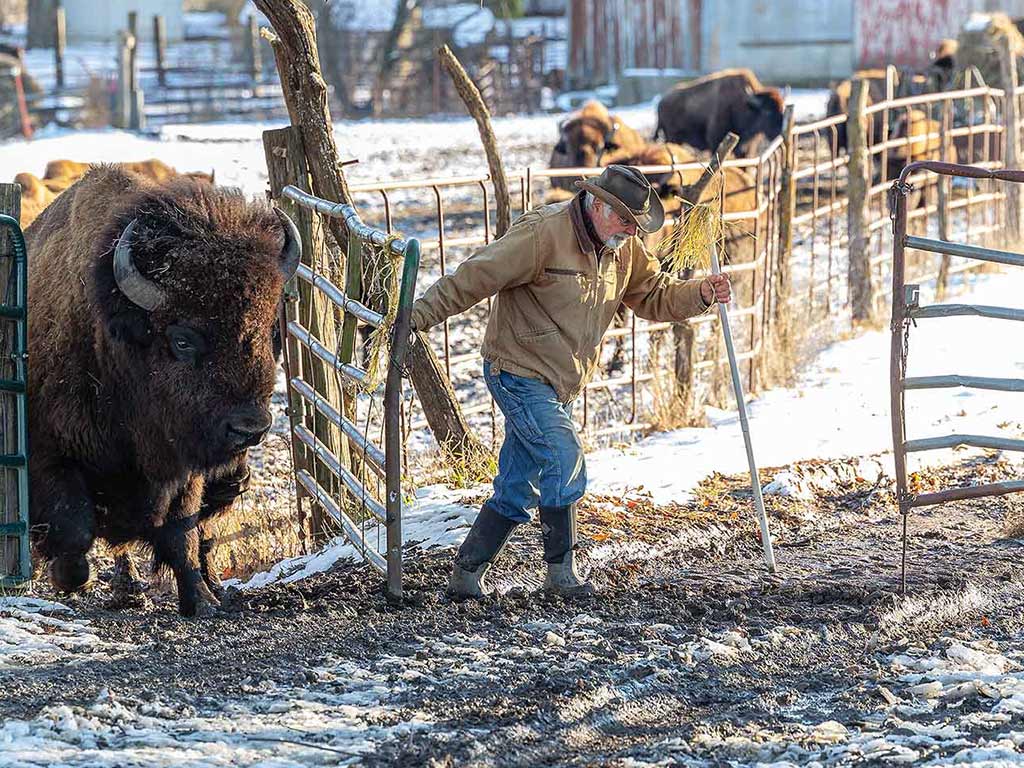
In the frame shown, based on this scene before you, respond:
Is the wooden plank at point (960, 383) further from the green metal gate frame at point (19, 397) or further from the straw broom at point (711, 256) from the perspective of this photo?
the green metal gate frame at point (19, 397)

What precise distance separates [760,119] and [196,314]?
69.8 feet

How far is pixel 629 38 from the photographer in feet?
121

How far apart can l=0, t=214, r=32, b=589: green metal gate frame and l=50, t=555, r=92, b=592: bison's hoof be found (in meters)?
0.12

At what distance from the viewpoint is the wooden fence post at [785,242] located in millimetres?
11453

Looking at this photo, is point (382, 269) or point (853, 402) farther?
point (853, 402)

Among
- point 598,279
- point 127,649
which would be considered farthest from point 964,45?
point 127,649

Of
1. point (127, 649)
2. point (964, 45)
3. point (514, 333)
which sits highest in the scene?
point (964, 45)

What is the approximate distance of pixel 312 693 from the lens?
464 centimetres

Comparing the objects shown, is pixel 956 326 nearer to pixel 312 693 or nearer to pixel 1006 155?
pixel 1006 155

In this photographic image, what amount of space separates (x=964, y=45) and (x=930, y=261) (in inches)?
325

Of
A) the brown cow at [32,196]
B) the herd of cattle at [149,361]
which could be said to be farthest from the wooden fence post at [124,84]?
the herd of cattle at [149,361]

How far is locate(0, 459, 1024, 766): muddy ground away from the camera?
438 centimetres

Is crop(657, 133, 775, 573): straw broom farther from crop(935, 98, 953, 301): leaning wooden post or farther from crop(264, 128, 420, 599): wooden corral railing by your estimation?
crop(935, 98, 953, 301): leaning wooden post

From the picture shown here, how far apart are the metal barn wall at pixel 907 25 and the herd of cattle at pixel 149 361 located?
101 ft
